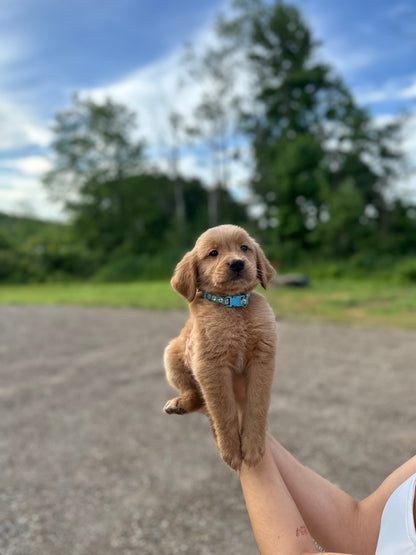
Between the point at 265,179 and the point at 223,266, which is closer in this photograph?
the point at 223,266

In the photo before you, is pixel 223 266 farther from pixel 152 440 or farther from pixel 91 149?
pixel 91 149

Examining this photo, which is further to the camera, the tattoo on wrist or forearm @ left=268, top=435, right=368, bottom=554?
forearm @ left=268, top=435, right=368, bottom=554

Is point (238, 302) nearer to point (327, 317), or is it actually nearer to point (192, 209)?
point (327, 317)

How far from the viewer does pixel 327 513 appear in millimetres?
2213

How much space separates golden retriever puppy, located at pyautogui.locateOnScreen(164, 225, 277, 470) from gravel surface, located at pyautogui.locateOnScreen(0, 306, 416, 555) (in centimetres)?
571

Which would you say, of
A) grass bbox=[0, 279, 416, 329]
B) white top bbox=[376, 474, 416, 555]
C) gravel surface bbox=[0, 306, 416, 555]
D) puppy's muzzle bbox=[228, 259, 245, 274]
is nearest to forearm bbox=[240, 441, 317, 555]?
white top bbox=[376, 474, 416, 555]

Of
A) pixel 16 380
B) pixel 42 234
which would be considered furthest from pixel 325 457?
pixel 42 234

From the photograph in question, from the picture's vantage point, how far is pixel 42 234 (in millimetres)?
46062

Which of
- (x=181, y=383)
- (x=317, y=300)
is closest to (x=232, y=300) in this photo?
(x=181, y=383)

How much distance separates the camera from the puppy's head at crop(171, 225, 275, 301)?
1633mm

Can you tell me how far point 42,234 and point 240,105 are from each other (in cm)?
2298

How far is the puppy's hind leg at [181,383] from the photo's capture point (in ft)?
6.01

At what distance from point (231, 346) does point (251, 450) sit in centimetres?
36

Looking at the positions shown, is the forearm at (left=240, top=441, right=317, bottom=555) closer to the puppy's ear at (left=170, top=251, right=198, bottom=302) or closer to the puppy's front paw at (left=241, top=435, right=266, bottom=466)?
the puppy's front paw at (left=241, top=435, right=266, bottom=466)
